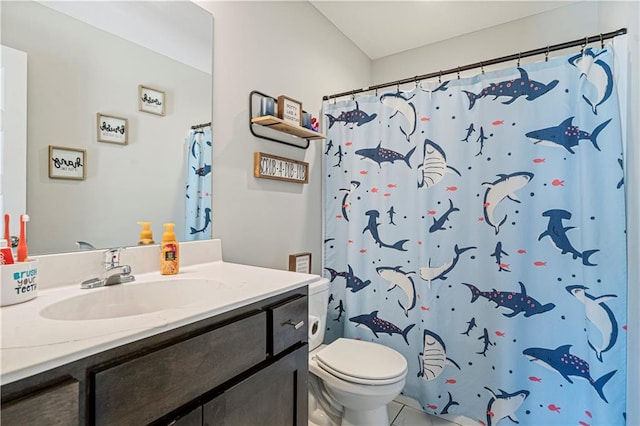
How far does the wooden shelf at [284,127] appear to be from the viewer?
159 cm

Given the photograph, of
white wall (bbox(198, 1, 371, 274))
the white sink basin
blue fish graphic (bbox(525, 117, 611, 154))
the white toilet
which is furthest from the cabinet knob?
blue fish graphic (bbox(525, 117, 611, 154))

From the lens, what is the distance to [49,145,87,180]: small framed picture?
0.97 m

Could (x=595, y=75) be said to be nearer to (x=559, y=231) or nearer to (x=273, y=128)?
(x=559, y=231)

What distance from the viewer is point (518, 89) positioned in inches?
60.5

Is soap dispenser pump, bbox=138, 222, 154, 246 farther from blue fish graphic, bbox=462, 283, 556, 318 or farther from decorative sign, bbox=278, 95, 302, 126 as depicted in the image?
blue fish graphic, bbox=462, 283, 556, 318

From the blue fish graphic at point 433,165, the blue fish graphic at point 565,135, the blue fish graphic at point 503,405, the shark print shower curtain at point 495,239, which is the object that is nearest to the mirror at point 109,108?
the shark print shower curtain at point 495,239

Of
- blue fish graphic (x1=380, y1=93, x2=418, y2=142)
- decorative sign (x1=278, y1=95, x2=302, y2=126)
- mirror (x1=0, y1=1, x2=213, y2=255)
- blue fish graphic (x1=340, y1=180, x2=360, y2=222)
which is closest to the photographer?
mirror (x1=0, y1=1, x2=213, y2=255)

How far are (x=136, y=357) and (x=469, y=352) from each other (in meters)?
1.63

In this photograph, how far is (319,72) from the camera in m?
Answer: 2.14

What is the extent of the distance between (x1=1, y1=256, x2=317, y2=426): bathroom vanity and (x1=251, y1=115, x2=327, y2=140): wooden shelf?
0.83 meters

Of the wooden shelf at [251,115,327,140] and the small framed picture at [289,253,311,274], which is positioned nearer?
the wooden shelf at [251,115,327,140]

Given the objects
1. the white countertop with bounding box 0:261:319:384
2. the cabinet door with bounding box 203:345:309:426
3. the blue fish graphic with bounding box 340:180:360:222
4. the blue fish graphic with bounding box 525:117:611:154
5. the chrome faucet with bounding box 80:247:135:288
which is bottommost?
the cabinet door with bounding box 203:345:309:426

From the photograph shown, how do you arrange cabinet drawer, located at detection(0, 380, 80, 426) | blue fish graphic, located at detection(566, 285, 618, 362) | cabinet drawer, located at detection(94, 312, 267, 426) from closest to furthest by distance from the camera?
cabinet drawer, located at detection(0, 380, 80, 426) → cabinet drawer, located at detection(94, 312, 267, 426) → blue fish graphic, located at detection(566, 285, 618, 362)

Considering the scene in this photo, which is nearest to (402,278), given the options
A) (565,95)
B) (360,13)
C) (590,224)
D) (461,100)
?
(590,224)
